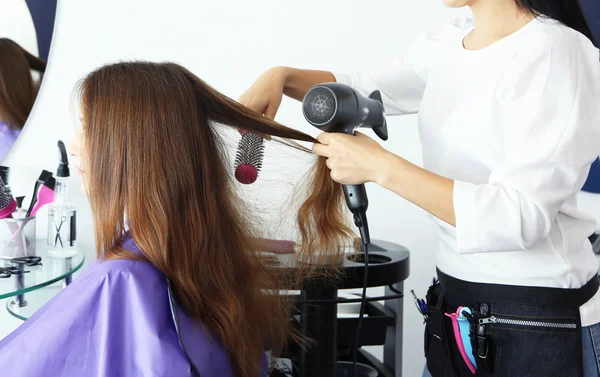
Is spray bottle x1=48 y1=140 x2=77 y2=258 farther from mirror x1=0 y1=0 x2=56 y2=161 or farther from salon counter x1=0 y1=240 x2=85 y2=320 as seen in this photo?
mirror x1=0 y1=0 x2=56 y2=161

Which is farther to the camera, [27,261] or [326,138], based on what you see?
[27,261]

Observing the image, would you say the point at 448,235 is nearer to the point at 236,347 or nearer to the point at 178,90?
the point at 236,347

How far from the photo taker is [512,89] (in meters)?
0.97

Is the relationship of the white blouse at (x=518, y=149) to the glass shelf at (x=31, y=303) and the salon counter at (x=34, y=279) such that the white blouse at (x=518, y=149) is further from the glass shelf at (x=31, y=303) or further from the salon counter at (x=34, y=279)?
the glass shelf at (x=31, y=303)

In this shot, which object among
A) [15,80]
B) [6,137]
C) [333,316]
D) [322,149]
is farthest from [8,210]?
[322,149]

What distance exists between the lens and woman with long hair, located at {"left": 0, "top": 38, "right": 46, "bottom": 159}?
187 centimetres

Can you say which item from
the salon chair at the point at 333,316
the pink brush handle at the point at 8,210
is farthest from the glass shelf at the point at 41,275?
the salon chair at the point at 333,316

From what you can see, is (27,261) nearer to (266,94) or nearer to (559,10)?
(266,94)

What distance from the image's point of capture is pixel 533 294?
3.34 feet

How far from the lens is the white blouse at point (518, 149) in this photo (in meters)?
0.90

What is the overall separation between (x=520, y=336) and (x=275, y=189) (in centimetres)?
60

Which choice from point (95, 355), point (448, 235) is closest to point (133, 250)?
point (95, 355)

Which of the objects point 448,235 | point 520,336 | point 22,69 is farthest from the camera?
point 22,69

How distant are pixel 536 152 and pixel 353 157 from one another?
28cm
